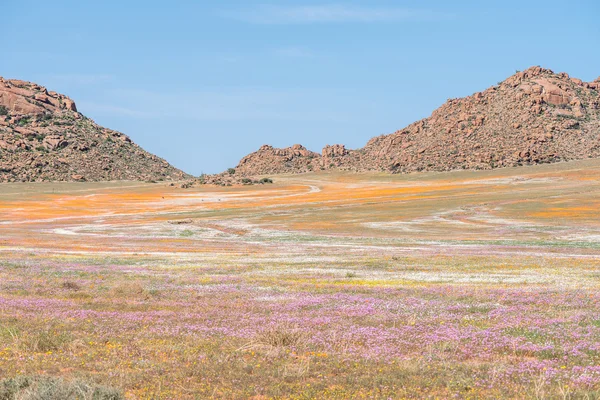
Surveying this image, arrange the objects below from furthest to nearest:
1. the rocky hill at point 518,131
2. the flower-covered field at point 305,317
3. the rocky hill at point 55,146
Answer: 1. the rocky hill at point 518,131
2. the rocky hill at point 55,146
3. the flower-covered field at point 305,317

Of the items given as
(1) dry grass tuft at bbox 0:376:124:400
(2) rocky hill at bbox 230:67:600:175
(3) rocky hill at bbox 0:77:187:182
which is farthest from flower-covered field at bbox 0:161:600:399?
(2) rocky hill at bbox 230:67:600:175

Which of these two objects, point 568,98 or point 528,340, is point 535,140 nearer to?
point 568,98

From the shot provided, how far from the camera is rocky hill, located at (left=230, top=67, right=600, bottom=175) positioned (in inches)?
6427

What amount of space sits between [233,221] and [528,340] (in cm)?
6864

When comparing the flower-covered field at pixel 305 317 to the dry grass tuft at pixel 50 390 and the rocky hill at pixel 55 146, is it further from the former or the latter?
the rocky hill at pixel 55 146

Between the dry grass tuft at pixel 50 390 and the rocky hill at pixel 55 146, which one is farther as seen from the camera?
the rocky hill at pixel 55 146

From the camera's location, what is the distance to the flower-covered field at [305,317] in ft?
37.2

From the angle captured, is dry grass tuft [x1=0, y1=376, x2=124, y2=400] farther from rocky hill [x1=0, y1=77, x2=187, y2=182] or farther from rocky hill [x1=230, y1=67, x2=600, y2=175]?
rocky hill [x1=230, y1=67, x2=600, y2=175]

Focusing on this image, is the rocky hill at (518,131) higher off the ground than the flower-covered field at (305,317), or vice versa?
the rocky hill at (518,131)

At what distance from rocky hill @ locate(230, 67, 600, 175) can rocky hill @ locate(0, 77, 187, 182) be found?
74.8 meters

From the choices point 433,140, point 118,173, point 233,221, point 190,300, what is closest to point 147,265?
point 190,300

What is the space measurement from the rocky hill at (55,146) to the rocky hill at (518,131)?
7475 centimetres

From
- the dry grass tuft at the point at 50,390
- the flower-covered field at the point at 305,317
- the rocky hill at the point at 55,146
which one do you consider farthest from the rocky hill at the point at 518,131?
the dry grass tuft at the point at 50,390

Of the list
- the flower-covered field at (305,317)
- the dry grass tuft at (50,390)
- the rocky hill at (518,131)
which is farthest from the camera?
the rocky hill at (518,131)
